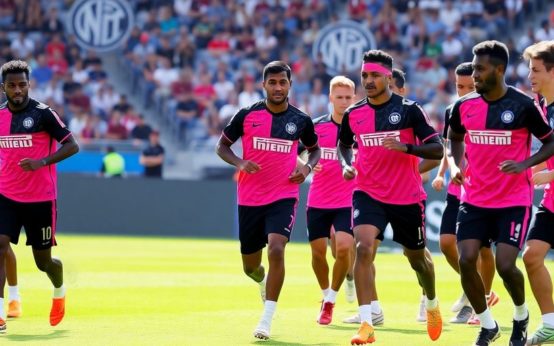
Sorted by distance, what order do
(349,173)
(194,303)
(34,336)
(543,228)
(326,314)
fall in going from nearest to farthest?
(543,228)
(349,173)
(34,336)
(326,314)
(194,303)

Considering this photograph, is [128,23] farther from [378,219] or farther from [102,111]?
[378,219]

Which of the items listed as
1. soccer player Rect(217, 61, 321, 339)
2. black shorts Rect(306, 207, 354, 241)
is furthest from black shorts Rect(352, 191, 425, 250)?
black shorts Rect(306, 207, 354, 241)

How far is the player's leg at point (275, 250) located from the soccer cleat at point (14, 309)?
3.10 meters

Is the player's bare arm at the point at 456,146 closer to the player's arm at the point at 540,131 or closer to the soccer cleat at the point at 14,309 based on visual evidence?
the player's arm at the point at 540,131

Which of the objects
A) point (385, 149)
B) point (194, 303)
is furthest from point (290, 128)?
point (194, 303)

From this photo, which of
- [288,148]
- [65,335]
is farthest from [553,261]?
[65,335]

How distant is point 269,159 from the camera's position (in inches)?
476

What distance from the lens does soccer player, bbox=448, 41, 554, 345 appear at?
10.1 meters

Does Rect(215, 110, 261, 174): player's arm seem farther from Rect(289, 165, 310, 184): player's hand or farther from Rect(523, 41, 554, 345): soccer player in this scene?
Rect(523, 41, 554, 345): soccer player

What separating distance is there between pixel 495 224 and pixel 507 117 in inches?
36.2

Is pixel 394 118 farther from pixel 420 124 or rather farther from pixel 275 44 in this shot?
pixel 275 44

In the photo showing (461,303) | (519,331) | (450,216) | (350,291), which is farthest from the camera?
(350,291)

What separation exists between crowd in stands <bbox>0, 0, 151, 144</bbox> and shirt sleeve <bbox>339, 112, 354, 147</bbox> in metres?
20.3

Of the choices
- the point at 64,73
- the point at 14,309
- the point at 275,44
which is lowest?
the point at 14,309
